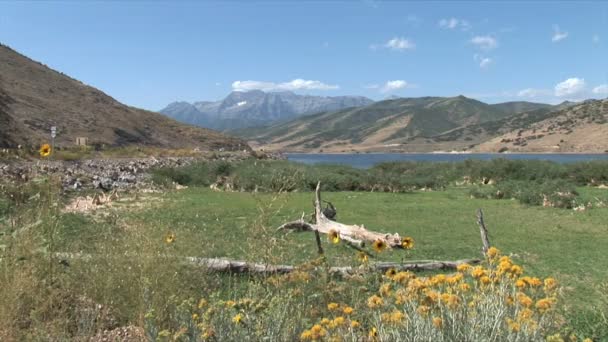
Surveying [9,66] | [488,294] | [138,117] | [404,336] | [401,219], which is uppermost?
[9,66]

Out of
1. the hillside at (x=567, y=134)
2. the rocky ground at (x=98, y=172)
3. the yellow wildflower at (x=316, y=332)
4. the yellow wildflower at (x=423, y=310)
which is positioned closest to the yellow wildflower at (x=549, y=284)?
the yellow wildflower at (x=423, y=310)

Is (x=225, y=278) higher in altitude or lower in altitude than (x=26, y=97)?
lower

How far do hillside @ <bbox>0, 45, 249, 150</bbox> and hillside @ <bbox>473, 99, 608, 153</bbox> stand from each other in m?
79.5

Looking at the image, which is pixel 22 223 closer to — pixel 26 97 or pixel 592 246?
pixel 592 246

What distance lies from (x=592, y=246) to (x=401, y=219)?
5974mm

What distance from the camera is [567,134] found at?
121125 millimetres

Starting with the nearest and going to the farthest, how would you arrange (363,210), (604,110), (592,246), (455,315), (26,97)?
1. (455,315)
2. (592,246)
3. (363,210)
4. (26,97)
5. (604,110)

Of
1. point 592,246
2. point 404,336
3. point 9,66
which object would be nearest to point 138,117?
point 9,66

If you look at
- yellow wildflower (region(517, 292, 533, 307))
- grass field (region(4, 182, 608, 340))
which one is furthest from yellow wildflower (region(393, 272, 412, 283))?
grass field (region(4, 182, 608, 340))

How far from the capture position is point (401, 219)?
1633 centimetres

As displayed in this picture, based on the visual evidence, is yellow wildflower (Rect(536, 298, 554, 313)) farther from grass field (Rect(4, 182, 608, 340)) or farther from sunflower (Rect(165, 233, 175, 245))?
sunflower (Rect(165, 233, 175, 245))

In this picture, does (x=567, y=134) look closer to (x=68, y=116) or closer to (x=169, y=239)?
(x=68, y=116)

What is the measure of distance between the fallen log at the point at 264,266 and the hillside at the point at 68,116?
3047 cm

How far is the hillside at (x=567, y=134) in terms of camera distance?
111062 millimetres
